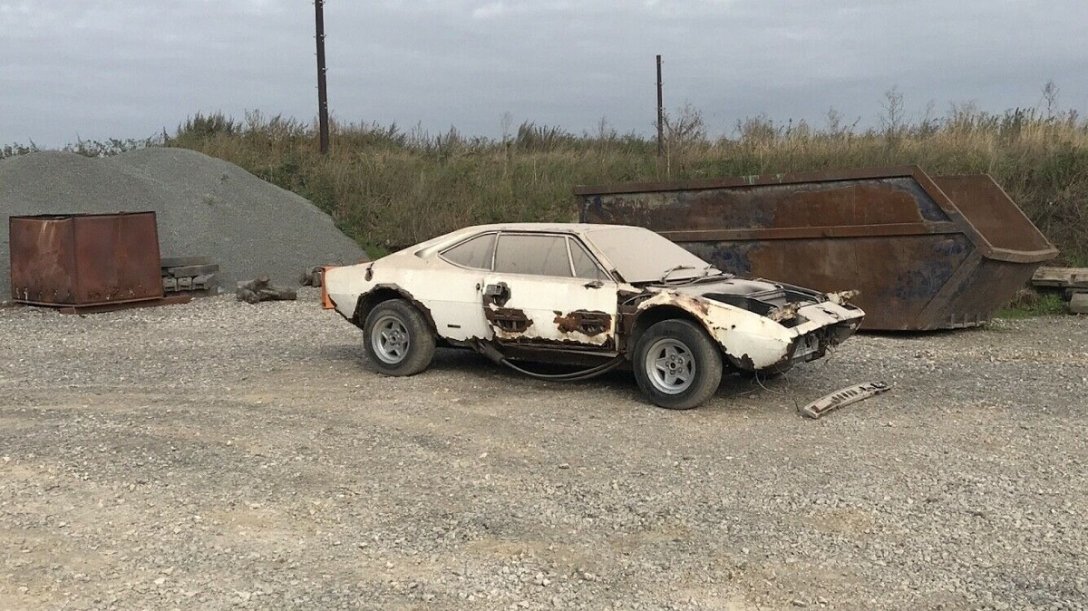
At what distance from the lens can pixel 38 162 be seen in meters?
20.0

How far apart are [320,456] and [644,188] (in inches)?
304

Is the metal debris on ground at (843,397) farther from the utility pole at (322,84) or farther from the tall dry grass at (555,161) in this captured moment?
the utility pole at (322,84)

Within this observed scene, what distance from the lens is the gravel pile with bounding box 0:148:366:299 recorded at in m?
18.5

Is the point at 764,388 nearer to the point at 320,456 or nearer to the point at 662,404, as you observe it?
the point at 662,404

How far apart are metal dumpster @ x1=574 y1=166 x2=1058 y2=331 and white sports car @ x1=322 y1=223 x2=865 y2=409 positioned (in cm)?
307

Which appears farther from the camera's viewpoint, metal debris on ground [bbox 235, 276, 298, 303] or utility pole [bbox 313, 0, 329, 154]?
utility pole [bbox 313, 0, 329, 154]

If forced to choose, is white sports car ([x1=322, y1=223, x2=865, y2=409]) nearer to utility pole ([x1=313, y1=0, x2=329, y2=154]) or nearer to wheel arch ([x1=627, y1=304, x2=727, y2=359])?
wheel arch ([x1=627, y1=304, x2=727, y2=359])

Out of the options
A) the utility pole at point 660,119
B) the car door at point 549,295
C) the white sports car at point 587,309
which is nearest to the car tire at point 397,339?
the white sports car at point 587,309

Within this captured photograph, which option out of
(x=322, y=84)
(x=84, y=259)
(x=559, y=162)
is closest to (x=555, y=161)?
(x=559, y=162)

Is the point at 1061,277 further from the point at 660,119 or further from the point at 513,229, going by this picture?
the point at 660,119

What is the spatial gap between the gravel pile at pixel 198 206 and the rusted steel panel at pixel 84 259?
228 cm

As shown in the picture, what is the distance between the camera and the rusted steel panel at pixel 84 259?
14336 millimetres

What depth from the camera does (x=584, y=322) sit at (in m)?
7.76

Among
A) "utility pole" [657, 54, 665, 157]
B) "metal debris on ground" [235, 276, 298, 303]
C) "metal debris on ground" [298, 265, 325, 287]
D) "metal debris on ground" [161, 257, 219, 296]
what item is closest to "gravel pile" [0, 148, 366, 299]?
"metal debris on ground" [298, 265, 325, 287]
